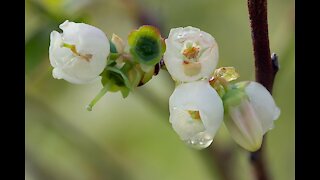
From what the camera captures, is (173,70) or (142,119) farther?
(142,119)

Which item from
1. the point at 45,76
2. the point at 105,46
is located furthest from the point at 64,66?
the point at 45,76

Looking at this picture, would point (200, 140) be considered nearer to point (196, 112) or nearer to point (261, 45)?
point (196, 112)

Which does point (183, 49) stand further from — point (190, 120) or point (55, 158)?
point (55, 158)

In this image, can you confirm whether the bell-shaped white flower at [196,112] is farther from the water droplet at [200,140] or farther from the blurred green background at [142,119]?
the blurred green background at [142,119]

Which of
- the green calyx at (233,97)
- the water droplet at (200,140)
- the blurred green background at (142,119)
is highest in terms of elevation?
the green calyx at (233,97)

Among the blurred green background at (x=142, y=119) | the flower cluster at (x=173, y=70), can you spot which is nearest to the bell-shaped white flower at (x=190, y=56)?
the flower cluster at (x=173, y=70)

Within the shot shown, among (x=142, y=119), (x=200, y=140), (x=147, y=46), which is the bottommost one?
(x=142, y=119)

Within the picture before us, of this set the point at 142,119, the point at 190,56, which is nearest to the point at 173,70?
the point at 190,56

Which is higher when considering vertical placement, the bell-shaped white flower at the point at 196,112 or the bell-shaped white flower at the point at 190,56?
the bell-shaped white flower at the point at 190,56
